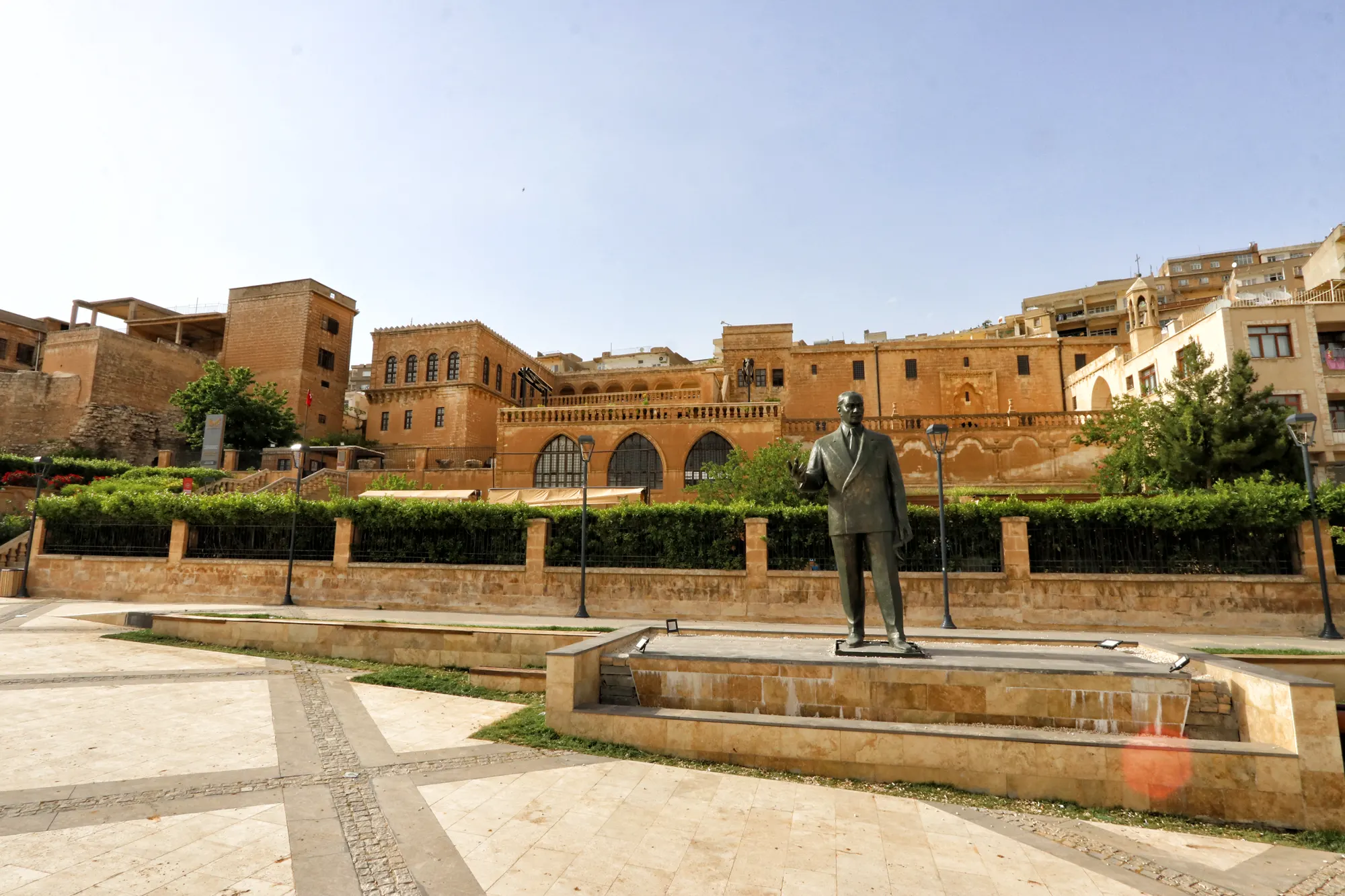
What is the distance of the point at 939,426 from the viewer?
14102mm

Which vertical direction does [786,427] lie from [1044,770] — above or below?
above

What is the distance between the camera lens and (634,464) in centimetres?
2823

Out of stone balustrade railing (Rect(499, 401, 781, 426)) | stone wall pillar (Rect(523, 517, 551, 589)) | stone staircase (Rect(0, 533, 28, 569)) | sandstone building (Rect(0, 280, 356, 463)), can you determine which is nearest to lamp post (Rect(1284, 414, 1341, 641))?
stone wall pillar (Rect(523, 517, 551, 589))

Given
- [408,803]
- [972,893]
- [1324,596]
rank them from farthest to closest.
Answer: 1. [1324,596]
2. [408,803]
3. [972,893]

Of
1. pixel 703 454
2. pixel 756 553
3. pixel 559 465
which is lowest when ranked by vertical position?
pixel 756 553

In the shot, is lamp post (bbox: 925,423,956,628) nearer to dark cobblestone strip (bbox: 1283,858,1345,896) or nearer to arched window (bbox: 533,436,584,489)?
dark cobblestone strip (bbox: 1283,858,1345,896)

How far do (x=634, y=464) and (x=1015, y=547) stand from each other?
652 inches

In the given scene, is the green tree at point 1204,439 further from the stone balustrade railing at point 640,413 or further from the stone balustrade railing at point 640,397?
the stone balustrade railing at point 640,397

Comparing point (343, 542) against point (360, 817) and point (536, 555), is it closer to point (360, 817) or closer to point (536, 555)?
point (536, 555)

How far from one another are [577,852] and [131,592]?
63.2 ft

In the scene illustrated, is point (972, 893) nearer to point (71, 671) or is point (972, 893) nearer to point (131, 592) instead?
point (71, 671)

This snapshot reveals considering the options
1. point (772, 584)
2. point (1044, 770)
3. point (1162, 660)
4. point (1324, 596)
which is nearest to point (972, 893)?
point (1044, 770)

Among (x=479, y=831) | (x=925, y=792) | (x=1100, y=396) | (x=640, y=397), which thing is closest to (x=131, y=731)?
(x=479, y=831)

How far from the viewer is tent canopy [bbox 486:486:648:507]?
2161 centimetres
